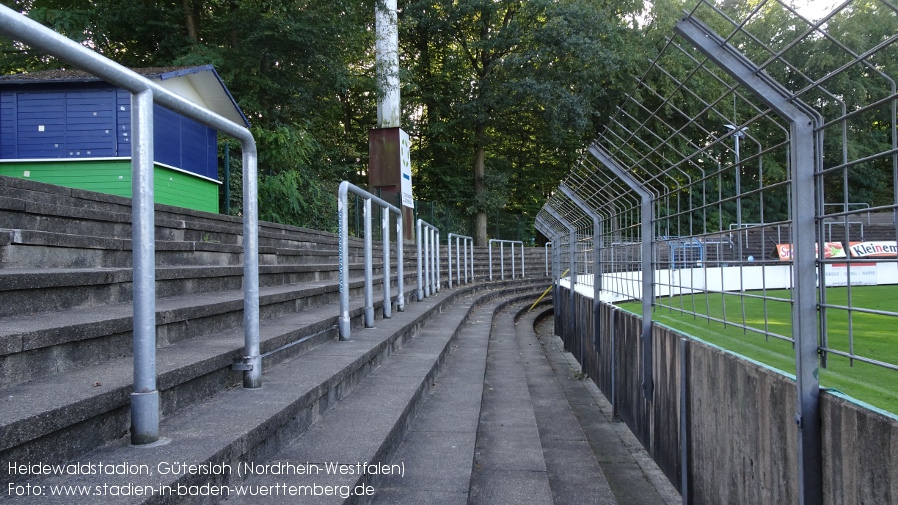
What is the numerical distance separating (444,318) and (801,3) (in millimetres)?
6065

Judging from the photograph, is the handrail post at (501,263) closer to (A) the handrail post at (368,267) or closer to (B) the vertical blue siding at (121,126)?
(B) the vertical blue siding at (121,126)

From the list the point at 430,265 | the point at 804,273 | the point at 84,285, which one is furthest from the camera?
the point at 430,265

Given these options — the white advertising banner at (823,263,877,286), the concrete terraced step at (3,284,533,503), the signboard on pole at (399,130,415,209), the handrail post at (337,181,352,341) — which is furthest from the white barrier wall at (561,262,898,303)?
the signboard on pole at (399,130,415,209)

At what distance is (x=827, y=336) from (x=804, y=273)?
23 centimetres

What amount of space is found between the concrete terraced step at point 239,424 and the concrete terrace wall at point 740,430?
5.41 ft

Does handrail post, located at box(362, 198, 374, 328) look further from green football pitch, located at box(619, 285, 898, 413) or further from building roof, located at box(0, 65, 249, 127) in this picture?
building roof, located at box(0, 65, 249, 127)

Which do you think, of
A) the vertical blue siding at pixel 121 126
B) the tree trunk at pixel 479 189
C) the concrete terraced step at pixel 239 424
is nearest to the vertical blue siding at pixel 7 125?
the vertical blue siding at pixel 121 126

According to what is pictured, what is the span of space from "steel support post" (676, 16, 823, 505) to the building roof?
8399 millimetres

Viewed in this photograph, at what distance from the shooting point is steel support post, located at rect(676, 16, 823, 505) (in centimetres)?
193

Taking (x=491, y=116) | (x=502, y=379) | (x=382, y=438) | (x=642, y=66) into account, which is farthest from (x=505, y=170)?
(x=382, y=438)

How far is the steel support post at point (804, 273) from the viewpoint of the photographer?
1933 millimetres

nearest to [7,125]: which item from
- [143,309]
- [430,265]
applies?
[430,265]

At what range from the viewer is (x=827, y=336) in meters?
2.11

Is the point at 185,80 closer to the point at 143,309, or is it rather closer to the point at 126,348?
the point at 126,348
